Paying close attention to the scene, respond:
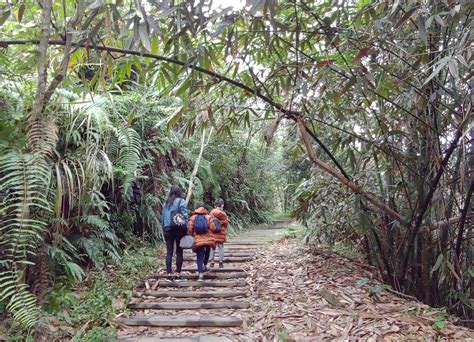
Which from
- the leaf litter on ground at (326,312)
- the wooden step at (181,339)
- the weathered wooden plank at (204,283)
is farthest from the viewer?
the weathered wooden plank at (204,283)

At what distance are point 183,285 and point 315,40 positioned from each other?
3588 millimetres

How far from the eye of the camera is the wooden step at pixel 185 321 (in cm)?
408

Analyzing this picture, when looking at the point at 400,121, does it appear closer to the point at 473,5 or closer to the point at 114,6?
the point at 473,5

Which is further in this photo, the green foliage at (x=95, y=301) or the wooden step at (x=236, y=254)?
the wooden step at (x=236, y=254)

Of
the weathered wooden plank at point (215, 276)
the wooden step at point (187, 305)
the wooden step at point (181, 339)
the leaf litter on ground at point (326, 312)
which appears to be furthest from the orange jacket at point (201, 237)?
the wooden step at point (181, 339)

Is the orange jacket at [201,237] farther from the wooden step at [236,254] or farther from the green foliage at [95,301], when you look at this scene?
the wooden step at [236,254]

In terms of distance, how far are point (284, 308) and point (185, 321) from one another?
1.01m

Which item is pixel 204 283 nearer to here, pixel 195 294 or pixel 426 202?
pixel 195 294

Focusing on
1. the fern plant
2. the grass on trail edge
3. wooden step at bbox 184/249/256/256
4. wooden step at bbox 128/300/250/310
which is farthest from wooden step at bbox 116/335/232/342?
wooden step at bbox 184/249/256/256

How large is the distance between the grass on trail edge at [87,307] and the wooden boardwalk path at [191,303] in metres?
0.16

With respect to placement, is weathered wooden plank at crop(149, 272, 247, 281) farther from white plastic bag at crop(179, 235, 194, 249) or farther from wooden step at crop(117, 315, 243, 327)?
wooden step at crop(117, 315, 243, 327)

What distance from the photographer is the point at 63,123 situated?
4.93 m

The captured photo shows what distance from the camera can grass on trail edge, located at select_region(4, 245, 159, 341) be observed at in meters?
3.57

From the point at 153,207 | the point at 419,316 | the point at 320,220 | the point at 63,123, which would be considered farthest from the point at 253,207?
the point at 419,316
